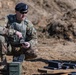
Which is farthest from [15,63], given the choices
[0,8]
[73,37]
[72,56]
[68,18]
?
[0,8]

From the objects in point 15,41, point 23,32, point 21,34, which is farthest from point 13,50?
point 21,34

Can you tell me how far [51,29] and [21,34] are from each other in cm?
493

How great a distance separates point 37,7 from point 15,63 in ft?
29.8

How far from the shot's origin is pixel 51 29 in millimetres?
11641

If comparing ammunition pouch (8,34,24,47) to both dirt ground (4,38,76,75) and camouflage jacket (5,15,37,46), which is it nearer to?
camouflage jacket (5,15,37,46)

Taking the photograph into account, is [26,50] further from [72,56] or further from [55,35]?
[55,35]

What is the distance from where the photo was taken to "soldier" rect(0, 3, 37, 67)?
6.82m

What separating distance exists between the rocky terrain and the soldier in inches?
18.8

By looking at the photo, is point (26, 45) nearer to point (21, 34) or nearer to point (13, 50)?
point (21, 34)

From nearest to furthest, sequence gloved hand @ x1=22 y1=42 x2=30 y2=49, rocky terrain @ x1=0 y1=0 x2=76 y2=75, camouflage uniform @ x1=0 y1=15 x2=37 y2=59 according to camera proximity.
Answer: gloved hand @ x1=22 y1=42 x2=30 y2=49 → camouflage uniform @ x1=0 y1=15 x2=37 y2=59 → rocky terrain @ x1=0 y1=0 x2=76 y2=75

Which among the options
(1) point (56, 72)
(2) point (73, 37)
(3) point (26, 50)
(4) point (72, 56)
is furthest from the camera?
(2) point (73, 37)

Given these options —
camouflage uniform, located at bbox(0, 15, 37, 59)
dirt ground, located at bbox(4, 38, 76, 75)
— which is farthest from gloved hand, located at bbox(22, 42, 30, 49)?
dirt ground, located at bbox(4, 38, 76, 75)

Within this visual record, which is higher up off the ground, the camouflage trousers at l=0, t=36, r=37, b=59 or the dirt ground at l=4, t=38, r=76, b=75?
the camouflage trousers at l=0, t=36, r=37, b=59

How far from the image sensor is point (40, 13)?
1427 centimetres
